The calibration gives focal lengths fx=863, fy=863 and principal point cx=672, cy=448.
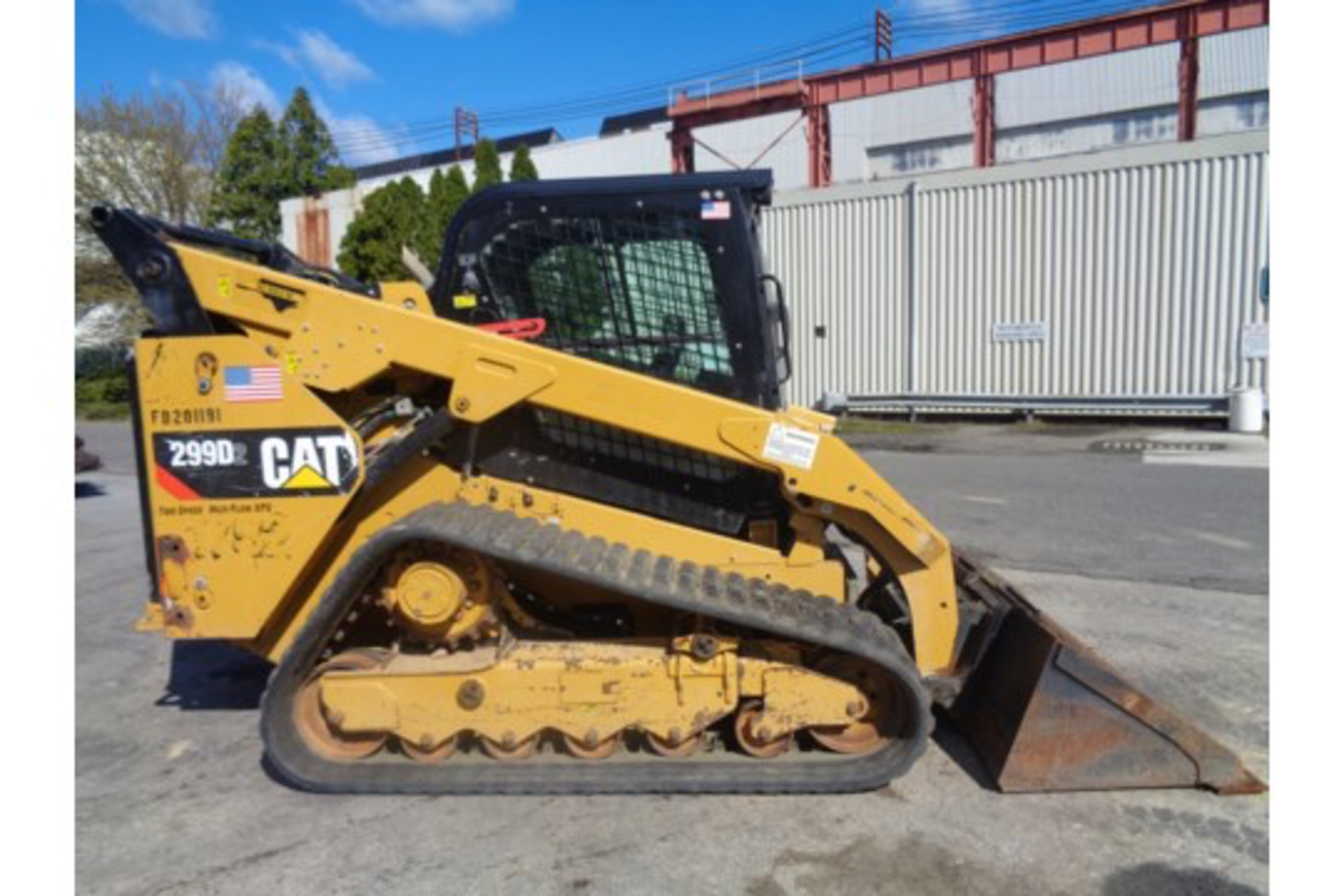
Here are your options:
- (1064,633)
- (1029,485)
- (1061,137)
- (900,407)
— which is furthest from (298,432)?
(1061,137)

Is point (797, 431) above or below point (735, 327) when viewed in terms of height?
below

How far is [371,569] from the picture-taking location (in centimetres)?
300

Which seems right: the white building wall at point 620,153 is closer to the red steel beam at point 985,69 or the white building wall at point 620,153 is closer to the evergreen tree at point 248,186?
the red steel beam at point 985,69

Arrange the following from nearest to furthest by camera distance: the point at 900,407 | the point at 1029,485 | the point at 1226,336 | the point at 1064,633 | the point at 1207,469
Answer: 1. the point at 1064,633
2. the point at 1029,485
3. the point at 1207,469
4. the point at 1226,336
5. the point at 900,407

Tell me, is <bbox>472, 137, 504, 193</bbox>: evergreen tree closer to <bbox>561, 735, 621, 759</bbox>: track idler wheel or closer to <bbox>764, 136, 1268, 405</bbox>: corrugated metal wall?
<bbox>764, 136, 1268, 405</bbox>: corrugated metal wall

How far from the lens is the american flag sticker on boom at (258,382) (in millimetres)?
3129

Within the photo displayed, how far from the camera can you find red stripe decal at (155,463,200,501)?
3178 millimetres

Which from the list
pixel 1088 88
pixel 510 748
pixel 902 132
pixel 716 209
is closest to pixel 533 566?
pixel 510 748

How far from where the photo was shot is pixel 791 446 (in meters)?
3.15

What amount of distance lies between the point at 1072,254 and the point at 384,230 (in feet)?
44.7

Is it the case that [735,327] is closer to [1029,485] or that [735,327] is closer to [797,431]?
[797,431]

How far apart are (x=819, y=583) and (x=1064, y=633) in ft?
3.07

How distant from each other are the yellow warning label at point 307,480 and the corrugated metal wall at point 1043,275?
14.8 metres

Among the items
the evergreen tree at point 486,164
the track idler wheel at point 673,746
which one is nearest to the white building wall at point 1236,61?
the evergreen tree at point 486,164
